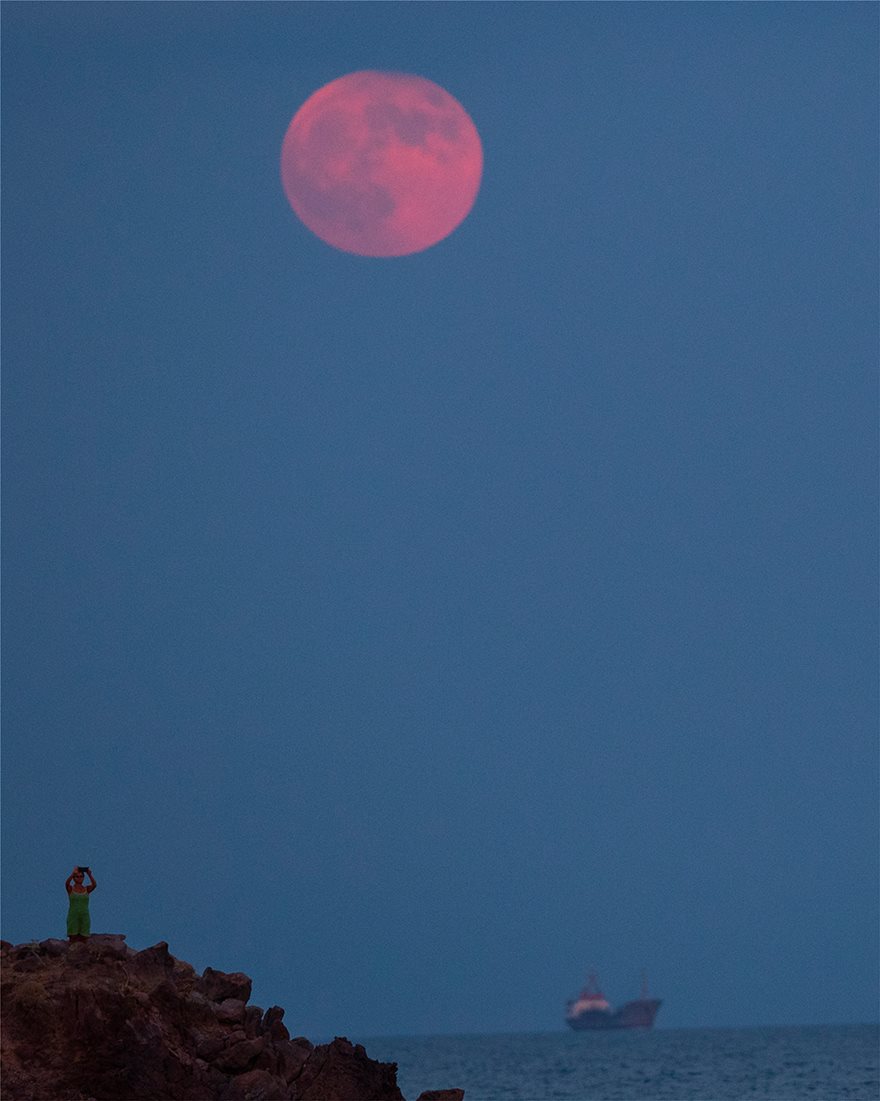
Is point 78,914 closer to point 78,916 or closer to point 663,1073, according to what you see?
point 78,916

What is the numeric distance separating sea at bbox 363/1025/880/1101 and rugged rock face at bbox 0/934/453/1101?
42.6 metres

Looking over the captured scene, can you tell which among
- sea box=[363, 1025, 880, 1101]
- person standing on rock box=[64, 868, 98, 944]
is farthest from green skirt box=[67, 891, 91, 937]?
sea box=[363, 1025, 880, 1101]

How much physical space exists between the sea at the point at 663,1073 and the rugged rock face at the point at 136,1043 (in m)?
42.6

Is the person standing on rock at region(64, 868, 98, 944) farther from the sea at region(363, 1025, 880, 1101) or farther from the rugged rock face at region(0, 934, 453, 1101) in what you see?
the sea at region(363, 1025, 880, 1101)

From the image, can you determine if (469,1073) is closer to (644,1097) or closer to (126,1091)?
(644,1097)

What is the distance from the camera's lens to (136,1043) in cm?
→ 2328

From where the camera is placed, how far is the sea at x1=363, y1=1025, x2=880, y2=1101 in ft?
223

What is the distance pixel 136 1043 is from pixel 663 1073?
235ft

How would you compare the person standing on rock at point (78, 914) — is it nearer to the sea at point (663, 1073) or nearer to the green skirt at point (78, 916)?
the green skirt at point (78, 916)

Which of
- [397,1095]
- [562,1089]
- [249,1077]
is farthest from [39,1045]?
[562,1089]

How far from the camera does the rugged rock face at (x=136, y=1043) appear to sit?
2317 cm

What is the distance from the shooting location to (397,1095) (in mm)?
26016

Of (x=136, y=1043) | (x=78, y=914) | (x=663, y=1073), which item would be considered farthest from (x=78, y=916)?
(x=663, y=1073)

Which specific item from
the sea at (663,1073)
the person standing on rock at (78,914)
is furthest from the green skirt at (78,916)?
the sea at (663,1073)
